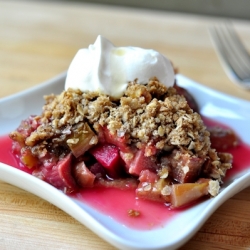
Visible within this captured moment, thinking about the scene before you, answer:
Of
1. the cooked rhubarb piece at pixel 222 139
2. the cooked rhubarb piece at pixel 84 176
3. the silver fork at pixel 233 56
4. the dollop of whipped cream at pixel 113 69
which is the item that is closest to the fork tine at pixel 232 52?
the silver fork at pixel 233 56

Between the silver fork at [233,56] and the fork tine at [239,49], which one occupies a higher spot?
the fork tine at [239,49]

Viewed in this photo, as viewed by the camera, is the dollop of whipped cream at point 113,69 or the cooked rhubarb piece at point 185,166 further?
the dollop of whipped cream at point 113,69

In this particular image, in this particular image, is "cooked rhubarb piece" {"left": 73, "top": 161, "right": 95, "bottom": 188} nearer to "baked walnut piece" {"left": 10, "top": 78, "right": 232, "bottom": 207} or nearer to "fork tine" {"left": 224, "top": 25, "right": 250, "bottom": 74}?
"baked walnut piece" {"left": 10, "top": 78, "right": 232, "bottom": 207}

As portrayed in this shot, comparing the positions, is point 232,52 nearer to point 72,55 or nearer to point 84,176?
point 72,55

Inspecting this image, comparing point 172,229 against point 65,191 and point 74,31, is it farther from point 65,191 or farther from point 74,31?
point 74,31

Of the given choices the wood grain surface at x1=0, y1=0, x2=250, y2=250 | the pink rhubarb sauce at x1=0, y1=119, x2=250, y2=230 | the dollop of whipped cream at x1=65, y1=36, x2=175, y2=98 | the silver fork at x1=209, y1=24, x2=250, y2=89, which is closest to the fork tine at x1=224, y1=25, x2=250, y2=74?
the silver fork at x1=209, y1=24, x2=250, y2=89

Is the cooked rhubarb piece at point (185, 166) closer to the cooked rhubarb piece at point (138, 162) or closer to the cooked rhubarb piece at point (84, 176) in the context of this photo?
the cooked rhubarb piece at point (138, 162)
